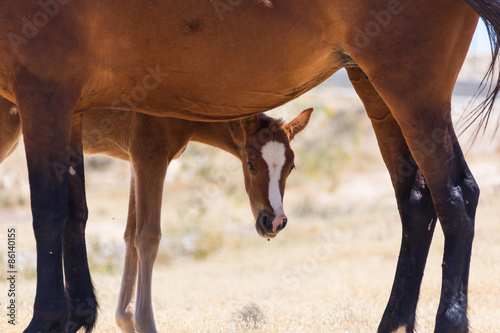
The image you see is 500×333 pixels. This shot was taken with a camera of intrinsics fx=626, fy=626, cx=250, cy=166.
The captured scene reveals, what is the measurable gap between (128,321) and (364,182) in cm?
1666

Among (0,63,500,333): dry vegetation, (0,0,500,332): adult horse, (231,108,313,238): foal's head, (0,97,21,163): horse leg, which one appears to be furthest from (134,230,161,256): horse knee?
(0,97,21,163): horse leg

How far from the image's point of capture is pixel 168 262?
37.7ft

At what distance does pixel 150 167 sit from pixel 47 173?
5.17ft

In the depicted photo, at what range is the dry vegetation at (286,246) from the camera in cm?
552

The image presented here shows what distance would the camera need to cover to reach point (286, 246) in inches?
484

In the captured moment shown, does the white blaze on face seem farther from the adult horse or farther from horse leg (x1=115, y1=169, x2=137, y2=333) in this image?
horse leg (x1=115, y1=169, x2=137, y2=333)

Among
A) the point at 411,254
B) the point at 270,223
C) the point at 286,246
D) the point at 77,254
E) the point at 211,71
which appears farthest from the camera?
the point at 286,246

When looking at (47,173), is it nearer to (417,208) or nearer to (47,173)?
(47,173)

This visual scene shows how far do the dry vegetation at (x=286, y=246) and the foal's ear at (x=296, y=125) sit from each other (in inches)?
63.4

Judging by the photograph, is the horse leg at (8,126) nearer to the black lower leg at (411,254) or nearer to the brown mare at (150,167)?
the brown mare at (150,167)

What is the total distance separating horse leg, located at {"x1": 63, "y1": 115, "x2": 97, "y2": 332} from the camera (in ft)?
14.5

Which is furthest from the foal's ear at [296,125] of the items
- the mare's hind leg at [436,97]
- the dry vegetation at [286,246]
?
the mare's hind leg at [436,97]

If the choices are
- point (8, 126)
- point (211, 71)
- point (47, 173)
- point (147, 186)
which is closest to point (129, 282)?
point (147, 186)

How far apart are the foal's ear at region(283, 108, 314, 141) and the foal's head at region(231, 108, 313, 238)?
217 mm
